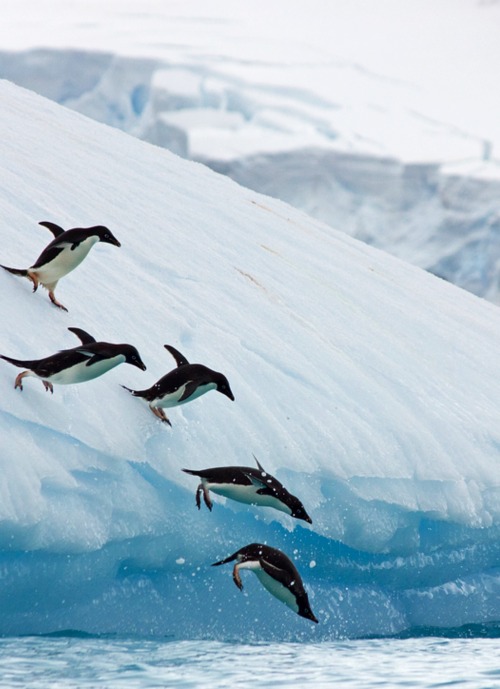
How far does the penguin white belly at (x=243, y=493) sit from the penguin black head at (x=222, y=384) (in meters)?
0.34

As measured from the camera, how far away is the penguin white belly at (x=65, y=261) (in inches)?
115

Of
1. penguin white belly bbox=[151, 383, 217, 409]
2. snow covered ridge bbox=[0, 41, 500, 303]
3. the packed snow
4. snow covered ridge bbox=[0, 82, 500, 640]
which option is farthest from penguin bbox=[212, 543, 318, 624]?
the packed snow

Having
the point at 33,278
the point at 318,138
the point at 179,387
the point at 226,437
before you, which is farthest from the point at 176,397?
the point at 318,138

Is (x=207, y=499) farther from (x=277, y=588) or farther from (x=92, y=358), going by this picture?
(x=92, y=358)

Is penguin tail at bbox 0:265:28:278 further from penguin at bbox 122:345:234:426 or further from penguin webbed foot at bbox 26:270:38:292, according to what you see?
penguin at bbox 122:345:234:426

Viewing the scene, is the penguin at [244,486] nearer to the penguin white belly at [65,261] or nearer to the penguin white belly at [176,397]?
the penguin white belly at [176,397]

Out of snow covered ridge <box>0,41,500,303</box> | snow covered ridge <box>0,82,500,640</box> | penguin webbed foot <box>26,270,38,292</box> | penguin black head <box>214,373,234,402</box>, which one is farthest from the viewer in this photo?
snow covered ridge <box>0,41,500,303</box>

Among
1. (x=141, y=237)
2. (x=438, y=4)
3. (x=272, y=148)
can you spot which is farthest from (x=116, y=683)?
(x=438, y=4)

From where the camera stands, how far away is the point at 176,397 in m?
2.74

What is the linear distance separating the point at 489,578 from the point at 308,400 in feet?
2.74

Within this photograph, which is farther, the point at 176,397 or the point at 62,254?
the point at 62,254

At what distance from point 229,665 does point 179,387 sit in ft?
2.40

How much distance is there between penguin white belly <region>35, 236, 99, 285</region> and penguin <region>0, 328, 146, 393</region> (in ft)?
1.21

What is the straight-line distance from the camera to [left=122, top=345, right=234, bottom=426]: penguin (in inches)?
107
